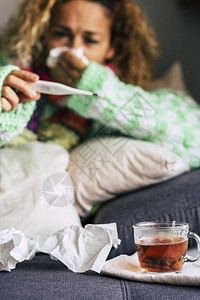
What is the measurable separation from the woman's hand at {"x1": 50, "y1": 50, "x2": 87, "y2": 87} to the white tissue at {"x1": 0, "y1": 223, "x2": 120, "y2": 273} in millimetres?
420

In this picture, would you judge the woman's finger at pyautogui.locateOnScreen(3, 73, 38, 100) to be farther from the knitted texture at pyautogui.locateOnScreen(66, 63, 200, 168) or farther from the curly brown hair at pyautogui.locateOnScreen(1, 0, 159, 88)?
the curly brown hair at pyautogui.locateOnScreen(1, 0, 159, 88)

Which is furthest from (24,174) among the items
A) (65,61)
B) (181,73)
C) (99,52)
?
(181,73)

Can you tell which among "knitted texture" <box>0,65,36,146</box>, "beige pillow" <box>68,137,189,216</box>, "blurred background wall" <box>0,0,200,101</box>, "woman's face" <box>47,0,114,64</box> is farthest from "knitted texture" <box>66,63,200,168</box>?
"blurred background wall" <box>0,0,200,101</box>

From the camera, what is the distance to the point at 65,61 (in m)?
1.06

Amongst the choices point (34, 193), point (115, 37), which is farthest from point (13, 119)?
point (115, 37)

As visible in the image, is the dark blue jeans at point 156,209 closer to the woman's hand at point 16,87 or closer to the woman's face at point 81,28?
the woman's hand at point 16,87

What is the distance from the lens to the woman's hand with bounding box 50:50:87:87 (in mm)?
1016

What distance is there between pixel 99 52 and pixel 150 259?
0.80 metres

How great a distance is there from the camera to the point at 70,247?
2.16 feet

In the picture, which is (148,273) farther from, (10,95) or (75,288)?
(10,95)

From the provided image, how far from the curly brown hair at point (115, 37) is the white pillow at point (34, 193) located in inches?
17.8

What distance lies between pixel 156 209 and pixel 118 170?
0.48ft

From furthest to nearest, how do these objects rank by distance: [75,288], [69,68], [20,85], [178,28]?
[178,28]
[69,68]
[20,85]
[75,288]

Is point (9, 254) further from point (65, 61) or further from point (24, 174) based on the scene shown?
point (65, 61)
